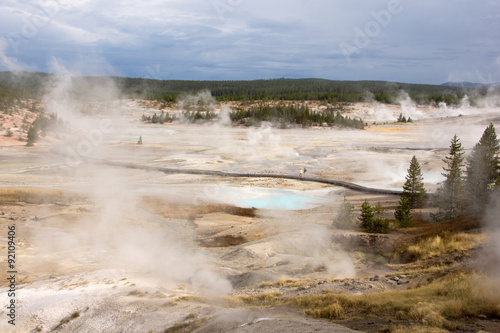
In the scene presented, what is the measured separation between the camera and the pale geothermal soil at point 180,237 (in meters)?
11.2

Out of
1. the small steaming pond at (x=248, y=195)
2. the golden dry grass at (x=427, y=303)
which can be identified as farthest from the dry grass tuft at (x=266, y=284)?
the small steaming pond at (x=248, y=195)

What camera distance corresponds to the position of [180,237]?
21375mm

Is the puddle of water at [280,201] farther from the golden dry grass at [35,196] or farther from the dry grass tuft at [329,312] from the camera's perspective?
the dry grass tuft at [329,312]

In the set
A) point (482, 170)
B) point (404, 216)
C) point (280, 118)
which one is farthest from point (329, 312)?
point (280, 118)

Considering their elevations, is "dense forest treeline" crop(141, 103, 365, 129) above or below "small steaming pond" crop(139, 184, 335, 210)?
above

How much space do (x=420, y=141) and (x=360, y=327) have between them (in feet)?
188

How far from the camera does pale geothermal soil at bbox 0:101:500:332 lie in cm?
1125

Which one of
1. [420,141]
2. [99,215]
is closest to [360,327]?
[99,215]

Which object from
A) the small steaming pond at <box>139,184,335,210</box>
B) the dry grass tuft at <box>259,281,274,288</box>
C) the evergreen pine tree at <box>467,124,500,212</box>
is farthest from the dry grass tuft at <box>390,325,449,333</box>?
the small steaming pond at <box>139,184,335,210</box>

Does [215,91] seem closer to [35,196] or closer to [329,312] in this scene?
[35,196]

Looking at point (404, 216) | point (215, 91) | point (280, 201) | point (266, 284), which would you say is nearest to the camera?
point (266, 284)

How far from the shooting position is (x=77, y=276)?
14625mm

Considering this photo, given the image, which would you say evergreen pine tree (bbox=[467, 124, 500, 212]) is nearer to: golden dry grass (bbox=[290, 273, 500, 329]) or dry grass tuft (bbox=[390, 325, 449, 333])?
golden dry grass (bbox=[290, 273, 500, 329])

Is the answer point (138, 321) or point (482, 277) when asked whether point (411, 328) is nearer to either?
point (482, 277)
